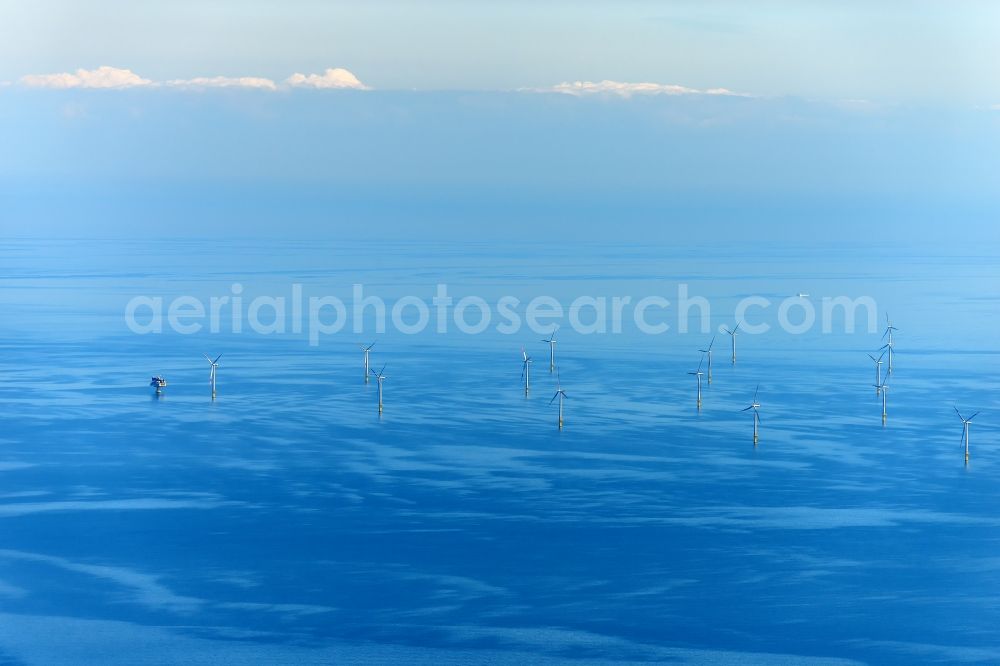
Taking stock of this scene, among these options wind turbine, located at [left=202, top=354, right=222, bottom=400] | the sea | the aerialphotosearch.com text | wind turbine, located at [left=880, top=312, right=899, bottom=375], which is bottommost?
the sea

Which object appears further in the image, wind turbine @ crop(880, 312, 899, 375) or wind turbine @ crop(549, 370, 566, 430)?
wind turbine @ crop(880, 312, 899, 375)

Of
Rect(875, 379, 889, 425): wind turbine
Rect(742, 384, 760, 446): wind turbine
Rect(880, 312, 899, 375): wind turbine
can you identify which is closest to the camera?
Rect(742, 384, 760, 446): wind turbine

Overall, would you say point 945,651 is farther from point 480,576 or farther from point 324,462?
point 324,462

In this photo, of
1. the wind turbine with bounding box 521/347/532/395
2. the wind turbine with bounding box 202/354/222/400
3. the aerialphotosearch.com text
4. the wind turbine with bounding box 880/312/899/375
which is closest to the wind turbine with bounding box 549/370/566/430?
the wind turbine with bounding box 521/347/532/395

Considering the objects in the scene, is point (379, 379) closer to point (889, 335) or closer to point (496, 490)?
point (496, 490)

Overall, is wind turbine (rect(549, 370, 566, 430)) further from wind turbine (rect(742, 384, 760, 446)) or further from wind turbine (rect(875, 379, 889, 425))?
wind turbine (rect(875, 379, 889, 425))

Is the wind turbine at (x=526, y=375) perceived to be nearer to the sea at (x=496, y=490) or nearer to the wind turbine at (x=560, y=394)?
the sea at (x=496, y=490)

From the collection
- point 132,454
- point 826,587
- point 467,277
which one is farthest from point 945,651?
point 467,277

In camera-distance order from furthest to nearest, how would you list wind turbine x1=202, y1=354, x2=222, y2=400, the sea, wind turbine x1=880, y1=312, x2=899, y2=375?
wind turbine x1=880, y1=312, x2=899, y2=375, wind turbine x1=202, y1=354, x2=222, y2=400, the sea

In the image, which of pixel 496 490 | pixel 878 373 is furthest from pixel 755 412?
pixel 878 373
